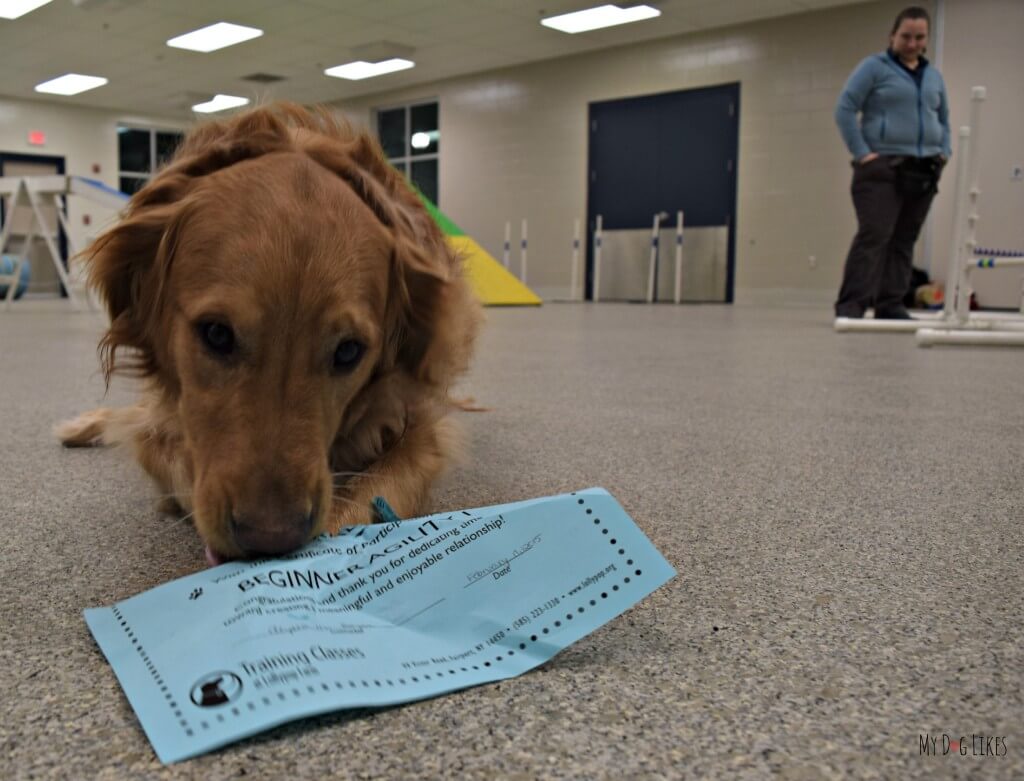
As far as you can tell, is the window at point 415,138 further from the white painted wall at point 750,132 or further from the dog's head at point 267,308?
the dog's head at point 267,308

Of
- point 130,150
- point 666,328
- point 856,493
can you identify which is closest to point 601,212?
Result: point 666,328

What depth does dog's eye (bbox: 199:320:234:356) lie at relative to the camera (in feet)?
3.02

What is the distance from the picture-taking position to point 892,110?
17.5 feet

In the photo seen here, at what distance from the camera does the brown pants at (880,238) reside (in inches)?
214

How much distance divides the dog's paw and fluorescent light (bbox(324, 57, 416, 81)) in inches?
483

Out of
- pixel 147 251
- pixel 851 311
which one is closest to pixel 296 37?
pixel 851 311

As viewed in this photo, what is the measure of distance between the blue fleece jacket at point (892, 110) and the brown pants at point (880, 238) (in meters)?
0.14

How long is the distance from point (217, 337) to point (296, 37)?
11.9 m

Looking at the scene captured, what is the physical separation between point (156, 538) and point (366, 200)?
0.51 meters

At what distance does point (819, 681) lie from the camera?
2.16 feet

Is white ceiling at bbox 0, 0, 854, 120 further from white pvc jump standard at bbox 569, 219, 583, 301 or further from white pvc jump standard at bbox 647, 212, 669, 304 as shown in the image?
white pvc jump standard at bbox 569, 219, 583, 301

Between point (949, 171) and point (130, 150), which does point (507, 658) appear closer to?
point (949, 171)

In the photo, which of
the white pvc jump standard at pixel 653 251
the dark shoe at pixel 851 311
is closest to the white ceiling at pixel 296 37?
A: the white pvc jump standard at pixel 653 251
